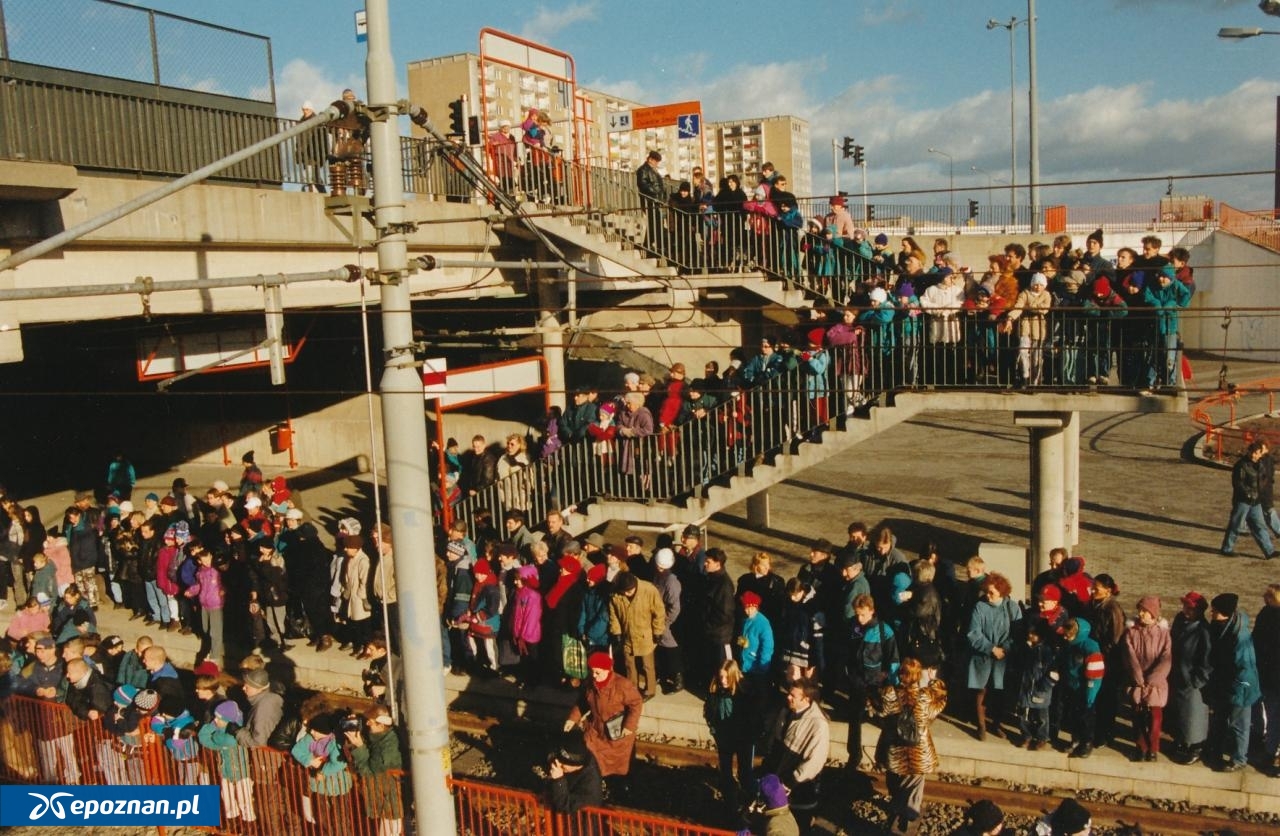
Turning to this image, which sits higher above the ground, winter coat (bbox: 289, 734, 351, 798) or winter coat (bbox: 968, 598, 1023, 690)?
winter coat (bbox: 968, 598, 1023, 690)

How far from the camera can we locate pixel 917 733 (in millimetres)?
7617

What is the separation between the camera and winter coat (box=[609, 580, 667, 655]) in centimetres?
919

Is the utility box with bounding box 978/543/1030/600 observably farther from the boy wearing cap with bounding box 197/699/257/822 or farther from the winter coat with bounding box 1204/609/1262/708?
the boy wearing cap with bounding box 197/699/257/822

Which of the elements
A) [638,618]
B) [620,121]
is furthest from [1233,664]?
[620,121]

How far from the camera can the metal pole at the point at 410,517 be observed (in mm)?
6477

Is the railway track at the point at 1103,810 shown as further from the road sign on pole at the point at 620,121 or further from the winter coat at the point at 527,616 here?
the road sign on pole at the point at 620,121

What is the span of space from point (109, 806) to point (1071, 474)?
11.5 m

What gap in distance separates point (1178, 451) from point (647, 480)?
14920 mm

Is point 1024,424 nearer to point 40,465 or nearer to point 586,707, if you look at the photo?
point 586,707

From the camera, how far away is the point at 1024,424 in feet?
38.3

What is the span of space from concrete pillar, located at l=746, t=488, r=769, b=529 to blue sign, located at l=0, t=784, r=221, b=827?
10.2 meters

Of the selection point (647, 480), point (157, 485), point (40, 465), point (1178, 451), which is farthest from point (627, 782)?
point (40, 465)

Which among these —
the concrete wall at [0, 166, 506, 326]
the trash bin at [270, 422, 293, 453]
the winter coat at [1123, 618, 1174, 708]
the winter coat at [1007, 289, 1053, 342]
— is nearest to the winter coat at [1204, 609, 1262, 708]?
the winter coat at [1123, 618, 1174, 708]

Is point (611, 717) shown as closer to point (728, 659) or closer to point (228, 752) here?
point (728, 659)
